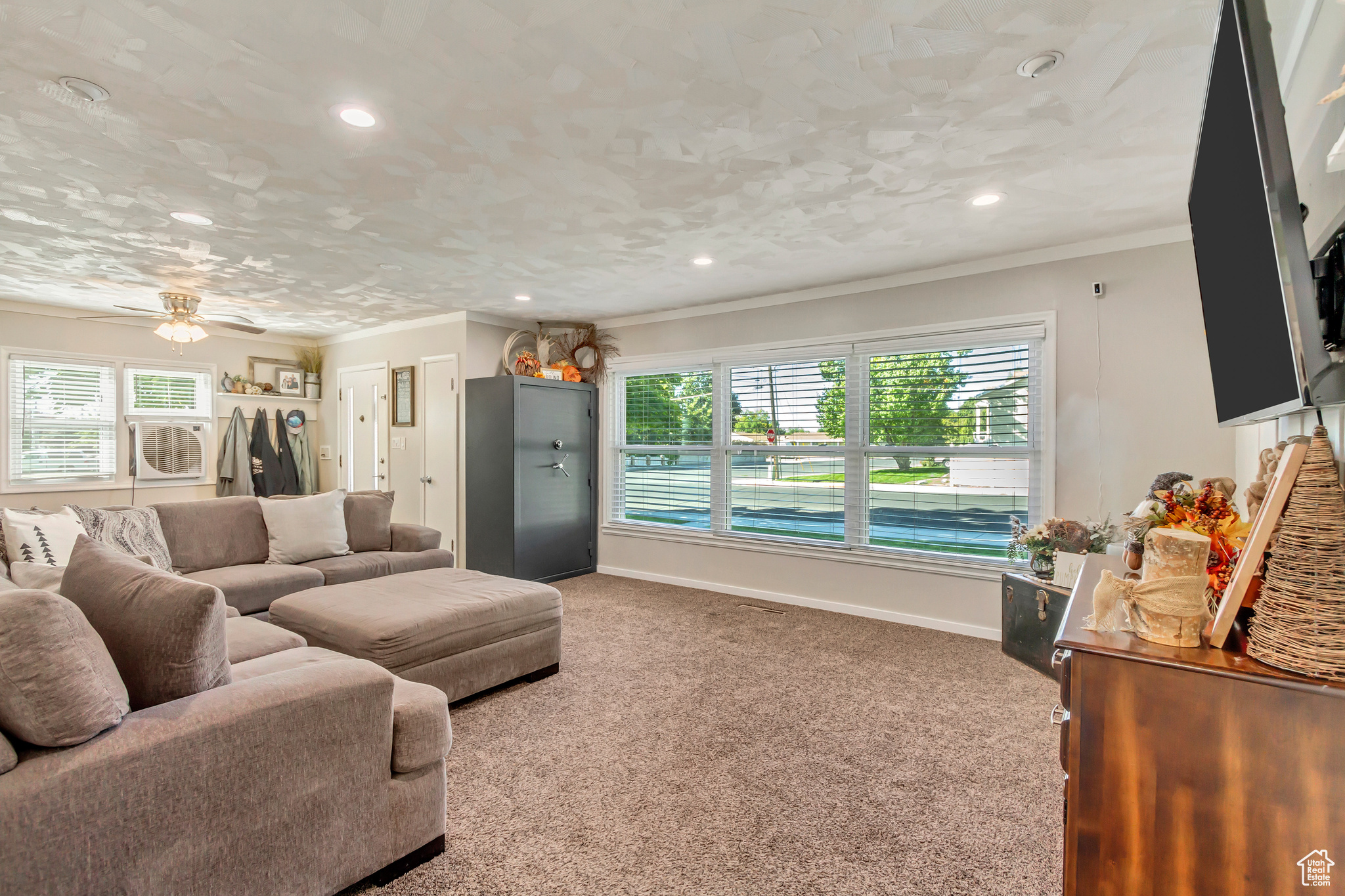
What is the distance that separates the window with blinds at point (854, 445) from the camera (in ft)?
12.7

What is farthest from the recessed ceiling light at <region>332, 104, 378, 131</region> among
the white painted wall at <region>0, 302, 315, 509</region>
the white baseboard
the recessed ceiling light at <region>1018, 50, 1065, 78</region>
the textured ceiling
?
the white painted wall at <region>0, 302, 315, 509</region>

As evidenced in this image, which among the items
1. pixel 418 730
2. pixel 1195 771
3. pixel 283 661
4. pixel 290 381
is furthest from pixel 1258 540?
pixel 290 381

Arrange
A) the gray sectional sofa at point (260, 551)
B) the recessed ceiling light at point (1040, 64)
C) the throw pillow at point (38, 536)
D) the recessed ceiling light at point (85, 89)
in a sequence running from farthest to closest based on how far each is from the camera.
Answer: the gray sectional sofa at point (260, 551) → the throw pillow at point (38, 536) → the recessed ceiling light at point (85, 89) → the recessed ceiling light at point (1040, 64)

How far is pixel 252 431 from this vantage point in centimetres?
633

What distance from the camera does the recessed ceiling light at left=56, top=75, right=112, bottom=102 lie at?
1.92 m

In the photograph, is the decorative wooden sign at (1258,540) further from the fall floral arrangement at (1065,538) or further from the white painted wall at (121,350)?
the white painted wall at (121,350)

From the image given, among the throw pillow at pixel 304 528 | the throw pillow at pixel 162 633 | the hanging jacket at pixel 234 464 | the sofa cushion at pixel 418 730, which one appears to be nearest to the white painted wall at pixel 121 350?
the hanging jacket at pixel 234 464

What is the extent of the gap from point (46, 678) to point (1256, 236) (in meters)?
2.35

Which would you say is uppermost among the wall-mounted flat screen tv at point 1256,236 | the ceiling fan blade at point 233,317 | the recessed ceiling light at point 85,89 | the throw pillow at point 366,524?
the recessed ceiling light at point 85,89

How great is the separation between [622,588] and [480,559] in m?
1.29

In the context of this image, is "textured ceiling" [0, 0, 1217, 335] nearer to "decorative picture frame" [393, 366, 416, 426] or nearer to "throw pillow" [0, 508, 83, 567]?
"throw pillow" [0, 508, 83, 567]

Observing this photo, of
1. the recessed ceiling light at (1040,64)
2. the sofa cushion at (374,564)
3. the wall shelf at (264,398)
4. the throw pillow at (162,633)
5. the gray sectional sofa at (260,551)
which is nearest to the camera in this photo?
the throw pillow at (162,633)

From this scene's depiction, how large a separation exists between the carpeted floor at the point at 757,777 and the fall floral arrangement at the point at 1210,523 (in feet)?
3.35

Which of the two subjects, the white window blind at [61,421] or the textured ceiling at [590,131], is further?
the white window blind at [61,421]
